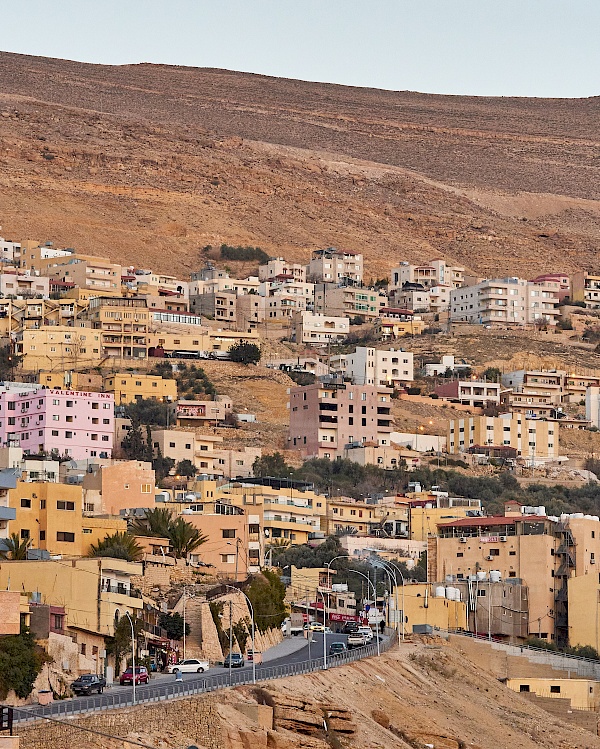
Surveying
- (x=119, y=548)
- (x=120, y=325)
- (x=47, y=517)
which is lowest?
(x=119, y=548)

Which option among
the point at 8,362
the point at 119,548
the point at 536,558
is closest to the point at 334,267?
the point at 8,362

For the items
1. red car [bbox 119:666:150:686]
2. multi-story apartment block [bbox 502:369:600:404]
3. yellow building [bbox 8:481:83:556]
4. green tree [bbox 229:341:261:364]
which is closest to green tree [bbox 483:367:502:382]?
multi-story apartment block [bbox 502:369:600:404]

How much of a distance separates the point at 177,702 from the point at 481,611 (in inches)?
1330

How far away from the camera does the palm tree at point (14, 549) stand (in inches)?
2381

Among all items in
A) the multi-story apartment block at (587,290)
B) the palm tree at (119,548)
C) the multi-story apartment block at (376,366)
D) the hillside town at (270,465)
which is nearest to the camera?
the hillside town at (270,465)

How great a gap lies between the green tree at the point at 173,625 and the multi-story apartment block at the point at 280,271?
10785cm

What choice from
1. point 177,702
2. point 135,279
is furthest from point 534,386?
point 177,702

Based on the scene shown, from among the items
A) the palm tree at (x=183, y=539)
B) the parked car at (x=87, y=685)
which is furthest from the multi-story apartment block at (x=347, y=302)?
the parked car at (x=87, y=685)

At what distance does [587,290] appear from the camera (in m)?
175

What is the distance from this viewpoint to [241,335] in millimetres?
145500

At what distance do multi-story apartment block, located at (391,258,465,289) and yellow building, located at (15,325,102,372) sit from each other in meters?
49.7

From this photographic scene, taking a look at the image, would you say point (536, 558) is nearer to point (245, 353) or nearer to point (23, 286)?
point (245, 353)

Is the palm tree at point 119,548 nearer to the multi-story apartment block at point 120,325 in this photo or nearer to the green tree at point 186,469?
the green tree at point 186,469

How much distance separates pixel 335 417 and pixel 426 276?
57866 millimetres
